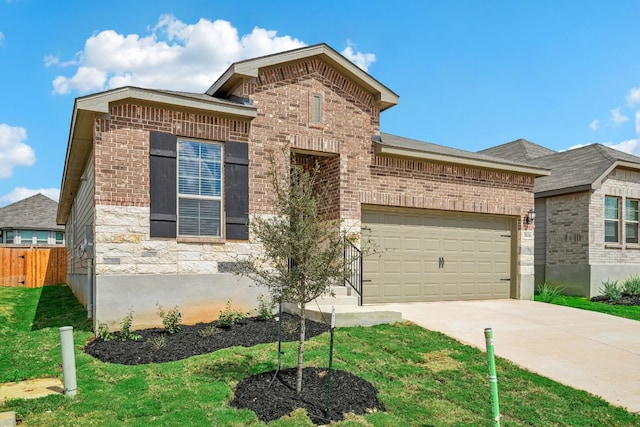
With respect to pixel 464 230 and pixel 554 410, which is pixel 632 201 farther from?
pixel 554 410

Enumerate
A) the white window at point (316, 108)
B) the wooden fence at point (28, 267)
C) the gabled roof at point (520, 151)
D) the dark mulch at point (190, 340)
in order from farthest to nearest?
the wooden fence at point (28, 267) → the gabled roof at point (520, 151) → the white window at point (316, 108) → the dark mulch at point (190, 340)

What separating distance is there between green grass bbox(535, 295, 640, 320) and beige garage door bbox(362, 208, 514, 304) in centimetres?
178

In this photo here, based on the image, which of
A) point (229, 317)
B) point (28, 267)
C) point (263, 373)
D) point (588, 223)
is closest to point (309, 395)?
point (263, 373)

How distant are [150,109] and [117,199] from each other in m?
1.78

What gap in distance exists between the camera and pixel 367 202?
11688 mm

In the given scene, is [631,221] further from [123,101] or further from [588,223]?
[123,101]

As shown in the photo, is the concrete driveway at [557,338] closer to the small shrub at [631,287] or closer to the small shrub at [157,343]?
the small shrub at [157,343]

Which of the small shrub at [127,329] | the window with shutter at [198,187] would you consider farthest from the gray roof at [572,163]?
the small shrub at [127,329]

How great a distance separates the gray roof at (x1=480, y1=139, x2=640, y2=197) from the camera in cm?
1614

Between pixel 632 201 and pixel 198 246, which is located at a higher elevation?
pixel 632 201

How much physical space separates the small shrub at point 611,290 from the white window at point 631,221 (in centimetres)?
182

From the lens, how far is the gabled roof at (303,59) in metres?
10.2

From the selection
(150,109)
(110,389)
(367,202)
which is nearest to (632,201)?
(367,202)

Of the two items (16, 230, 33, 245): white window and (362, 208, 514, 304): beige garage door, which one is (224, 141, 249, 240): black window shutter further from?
(16, 230, 33, 245): white window
